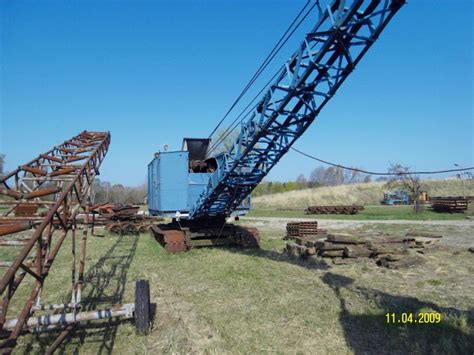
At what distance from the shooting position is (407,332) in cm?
539

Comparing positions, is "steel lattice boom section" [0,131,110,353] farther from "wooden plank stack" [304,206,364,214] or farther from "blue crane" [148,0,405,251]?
"wooden plank stack" [304,206,364,214]

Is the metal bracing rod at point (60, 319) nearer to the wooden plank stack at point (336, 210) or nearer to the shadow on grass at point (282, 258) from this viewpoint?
the shadow on grass at point (282, 258)

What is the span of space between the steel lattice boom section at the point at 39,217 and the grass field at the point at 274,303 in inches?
40.7

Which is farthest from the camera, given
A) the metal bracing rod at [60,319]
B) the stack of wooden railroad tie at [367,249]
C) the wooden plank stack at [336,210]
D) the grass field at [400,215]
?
the wooden plank stack at [336,210]

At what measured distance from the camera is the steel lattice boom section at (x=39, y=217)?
11.9 ft

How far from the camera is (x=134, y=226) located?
66.7 ft

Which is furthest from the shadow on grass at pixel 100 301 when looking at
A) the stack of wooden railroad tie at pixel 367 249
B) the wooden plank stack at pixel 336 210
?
the wooden plank stack at pixel 336 210

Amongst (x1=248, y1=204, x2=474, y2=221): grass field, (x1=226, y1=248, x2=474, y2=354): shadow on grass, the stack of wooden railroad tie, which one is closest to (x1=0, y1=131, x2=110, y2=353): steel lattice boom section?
(x1=226, y1=248, x2=474, y2=354): shadow on grass

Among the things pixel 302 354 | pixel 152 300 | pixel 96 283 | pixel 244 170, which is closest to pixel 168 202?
pixel 244 170

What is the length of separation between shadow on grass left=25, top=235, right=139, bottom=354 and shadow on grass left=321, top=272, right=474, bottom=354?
373 centimetres

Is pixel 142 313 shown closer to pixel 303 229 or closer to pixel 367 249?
pixel 367 249

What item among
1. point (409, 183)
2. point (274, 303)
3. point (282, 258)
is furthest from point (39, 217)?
point (409, 183)

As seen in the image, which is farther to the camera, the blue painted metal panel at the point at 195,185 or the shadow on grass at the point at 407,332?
the blue painted metal panel at the point at 195,185

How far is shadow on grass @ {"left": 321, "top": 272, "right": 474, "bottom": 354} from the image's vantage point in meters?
4.91
